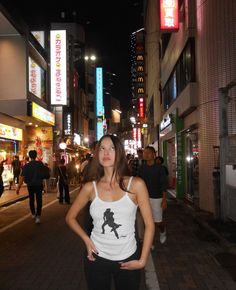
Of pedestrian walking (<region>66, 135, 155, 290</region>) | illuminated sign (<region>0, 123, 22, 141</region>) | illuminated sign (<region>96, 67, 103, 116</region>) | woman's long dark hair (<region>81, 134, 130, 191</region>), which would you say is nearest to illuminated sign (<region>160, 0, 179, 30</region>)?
illuminated sign (<region>0, 123, 22, 141</region>)

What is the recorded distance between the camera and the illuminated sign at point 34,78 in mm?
24328

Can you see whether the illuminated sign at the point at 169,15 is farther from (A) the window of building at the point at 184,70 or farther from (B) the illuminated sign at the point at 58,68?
(B) the illuminated sign at the point at 58,68

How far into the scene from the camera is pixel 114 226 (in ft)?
8.76

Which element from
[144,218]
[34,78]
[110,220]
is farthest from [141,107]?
[110,220]

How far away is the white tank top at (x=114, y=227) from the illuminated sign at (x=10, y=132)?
715 inches

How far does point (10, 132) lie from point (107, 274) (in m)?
19.9

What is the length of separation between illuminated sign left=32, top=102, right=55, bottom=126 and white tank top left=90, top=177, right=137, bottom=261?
66.1 feet

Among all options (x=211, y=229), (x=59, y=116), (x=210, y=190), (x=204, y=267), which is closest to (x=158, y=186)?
(x=204, y=267)

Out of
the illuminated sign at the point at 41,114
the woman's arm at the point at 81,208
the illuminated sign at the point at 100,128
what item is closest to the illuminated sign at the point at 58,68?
the illuminated sign at the point at 41,114

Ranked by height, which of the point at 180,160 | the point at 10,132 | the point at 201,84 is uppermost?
the point at 201,84

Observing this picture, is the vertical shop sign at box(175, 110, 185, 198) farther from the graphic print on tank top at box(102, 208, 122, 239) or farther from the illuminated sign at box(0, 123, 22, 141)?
the graphic print on tank top at box(102, 208, 122, 239)

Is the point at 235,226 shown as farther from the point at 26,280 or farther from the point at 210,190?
the point at 26,280

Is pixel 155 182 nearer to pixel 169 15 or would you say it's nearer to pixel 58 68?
pixel 169 15

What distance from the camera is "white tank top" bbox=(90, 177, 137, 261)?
105 inches
